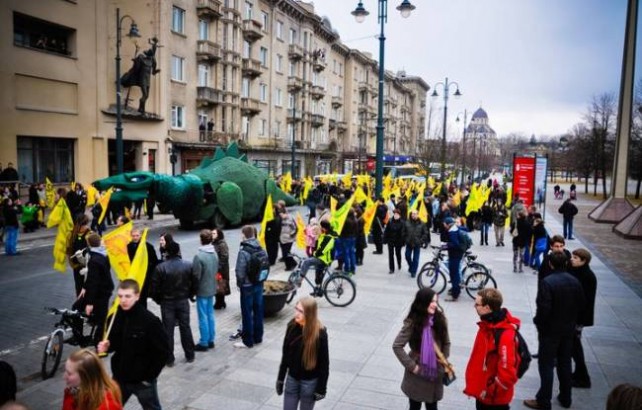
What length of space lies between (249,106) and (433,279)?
3336 cm

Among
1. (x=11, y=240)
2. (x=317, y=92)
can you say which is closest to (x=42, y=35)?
(x=11, y=240)

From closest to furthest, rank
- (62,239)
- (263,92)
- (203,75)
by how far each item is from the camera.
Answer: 1. (62,239)
2. (203,75)
3. (263,92)

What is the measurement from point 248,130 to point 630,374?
3864cm

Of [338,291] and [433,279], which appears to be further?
[433,279]

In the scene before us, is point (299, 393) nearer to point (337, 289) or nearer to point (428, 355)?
point (428, 355)

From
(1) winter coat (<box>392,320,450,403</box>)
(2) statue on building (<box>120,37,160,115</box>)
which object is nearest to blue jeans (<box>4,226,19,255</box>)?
(1) winter coat (<box>392,320,450,403</box>)

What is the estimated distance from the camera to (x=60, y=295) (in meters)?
10.6

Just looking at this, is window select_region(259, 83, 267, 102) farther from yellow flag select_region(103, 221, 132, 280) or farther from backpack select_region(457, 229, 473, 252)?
yellow flag select_region(103, 221, 132, 280)

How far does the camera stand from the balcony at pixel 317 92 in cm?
5460

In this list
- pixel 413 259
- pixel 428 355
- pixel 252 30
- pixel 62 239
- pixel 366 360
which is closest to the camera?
pixel 428 355

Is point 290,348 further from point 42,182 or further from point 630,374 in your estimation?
point 42,182

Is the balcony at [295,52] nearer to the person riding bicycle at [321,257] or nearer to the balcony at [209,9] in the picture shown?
the balcony at [209,9]

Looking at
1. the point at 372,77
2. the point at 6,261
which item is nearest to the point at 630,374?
the point at 6,261

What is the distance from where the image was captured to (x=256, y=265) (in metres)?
7.68
